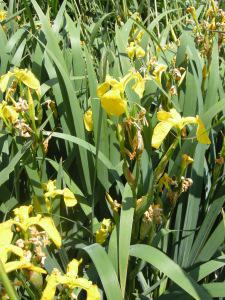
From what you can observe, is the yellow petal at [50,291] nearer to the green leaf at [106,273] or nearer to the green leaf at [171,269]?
the green leaf at [106,273]

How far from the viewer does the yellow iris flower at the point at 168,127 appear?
2.89 ft

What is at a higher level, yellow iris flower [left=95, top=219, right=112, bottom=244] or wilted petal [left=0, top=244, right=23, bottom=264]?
wilted petal [left=0, top=244, right=23, bottom=264]

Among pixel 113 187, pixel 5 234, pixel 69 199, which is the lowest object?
pixel 113 187

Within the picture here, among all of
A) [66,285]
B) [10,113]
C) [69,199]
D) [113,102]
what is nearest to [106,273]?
[66,285]

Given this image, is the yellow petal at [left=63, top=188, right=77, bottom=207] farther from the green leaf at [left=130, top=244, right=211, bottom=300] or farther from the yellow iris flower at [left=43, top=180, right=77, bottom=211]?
the green leaf at [left=130, top=244, right=211, bottom=300]

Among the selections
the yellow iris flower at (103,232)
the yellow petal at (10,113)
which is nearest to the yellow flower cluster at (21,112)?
the yellow petal at (10,113)

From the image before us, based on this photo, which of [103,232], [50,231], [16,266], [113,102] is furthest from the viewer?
[103,232]

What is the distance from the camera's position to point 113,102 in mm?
888

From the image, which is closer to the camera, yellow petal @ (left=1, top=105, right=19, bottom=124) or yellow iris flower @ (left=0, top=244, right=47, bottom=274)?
yellow iris flower @ (left=0, top=244, right=47, bottom=274)

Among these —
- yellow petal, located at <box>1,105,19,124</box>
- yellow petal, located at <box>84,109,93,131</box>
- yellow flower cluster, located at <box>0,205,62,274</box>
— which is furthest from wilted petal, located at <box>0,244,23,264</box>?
yellow petal, located at <box>84,109,93,131</box>

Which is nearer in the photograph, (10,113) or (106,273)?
(106,273)

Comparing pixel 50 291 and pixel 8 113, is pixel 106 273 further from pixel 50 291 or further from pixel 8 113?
pixel 8 113

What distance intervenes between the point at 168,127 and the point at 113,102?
4.8 inches

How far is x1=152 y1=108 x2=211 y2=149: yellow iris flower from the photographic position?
2.89 ft
